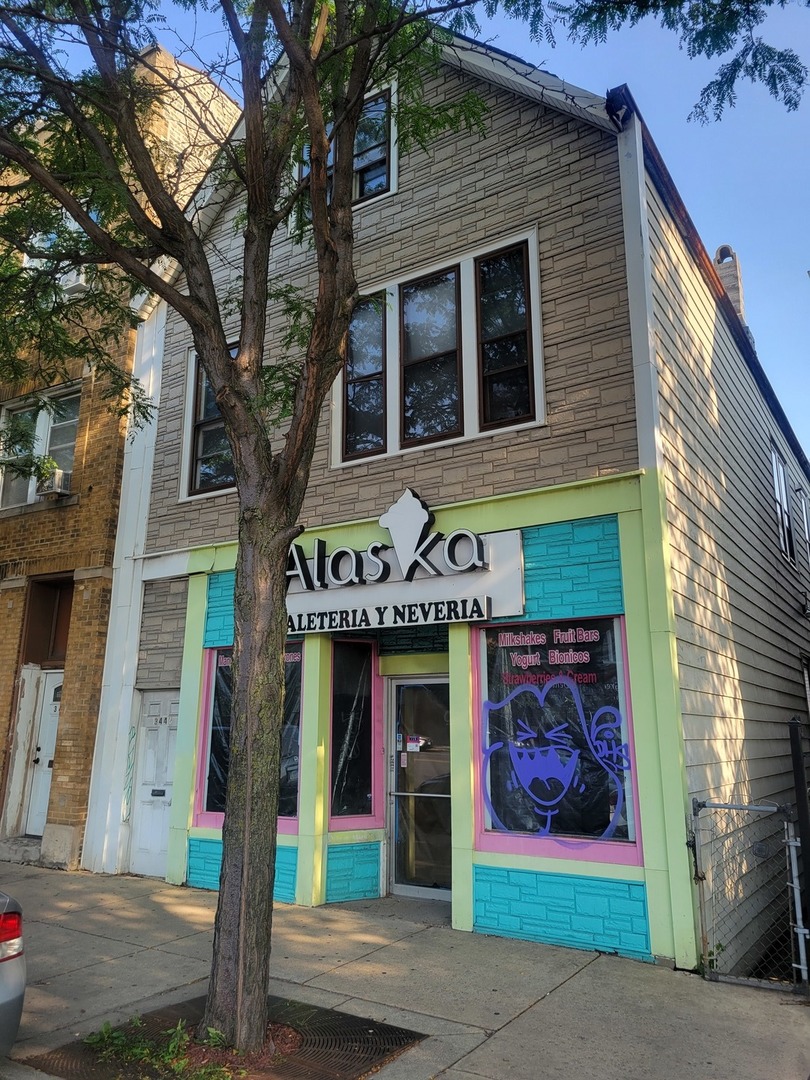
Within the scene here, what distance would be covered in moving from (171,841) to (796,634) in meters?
9.99

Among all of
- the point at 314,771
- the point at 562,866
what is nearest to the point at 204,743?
the point at 314,771

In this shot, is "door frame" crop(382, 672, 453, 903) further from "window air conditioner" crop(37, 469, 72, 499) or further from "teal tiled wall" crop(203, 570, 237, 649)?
"window air conditioner" crop(37, 469, 72, 499)

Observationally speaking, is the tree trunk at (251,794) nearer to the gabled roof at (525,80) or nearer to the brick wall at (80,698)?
the gabled roof at (525,80)

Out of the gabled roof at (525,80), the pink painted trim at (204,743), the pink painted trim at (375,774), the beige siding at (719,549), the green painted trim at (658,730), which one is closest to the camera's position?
the green painted trim at (658,730)

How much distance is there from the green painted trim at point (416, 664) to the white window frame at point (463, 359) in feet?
7.03

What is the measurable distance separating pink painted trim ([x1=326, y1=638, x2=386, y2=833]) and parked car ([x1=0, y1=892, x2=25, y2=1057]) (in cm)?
426

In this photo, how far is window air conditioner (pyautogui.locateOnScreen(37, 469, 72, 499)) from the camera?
11.5 metres

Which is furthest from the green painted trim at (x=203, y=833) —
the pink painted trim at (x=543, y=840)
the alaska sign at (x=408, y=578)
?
the pink painted trim at (x=543, y=840)

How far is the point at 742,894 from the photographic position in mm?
7633

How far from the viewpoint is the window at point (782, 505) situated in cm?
1293

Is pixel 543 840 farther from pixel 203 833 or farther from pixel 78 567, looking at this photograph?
pixel 78 567

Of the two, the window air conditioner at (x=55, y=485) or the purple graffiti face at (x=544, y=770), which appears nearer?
the purple graffiti face at (x=544, y=770)

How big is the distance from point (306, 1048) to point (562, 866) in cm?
280

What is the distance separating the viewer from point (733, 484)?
32.6 ft
